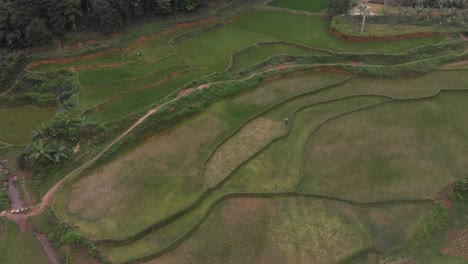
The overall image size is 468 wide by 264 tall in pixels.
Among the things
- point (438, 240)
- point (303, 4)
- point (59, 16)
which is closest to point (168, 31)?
point (59, 16)

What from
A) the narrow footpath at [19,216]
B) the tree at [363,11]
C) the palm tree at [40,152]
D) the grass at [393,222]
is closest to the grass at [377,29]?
Result: the tree at [363,11]

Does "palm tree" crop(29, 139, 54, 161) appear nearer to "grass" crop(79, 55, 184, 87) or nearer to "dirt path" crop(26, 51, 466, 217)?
"dirt path" crop(26, 51, 466, 217)

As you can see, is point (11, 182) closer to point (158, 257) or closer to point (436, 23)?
point (158, 257)

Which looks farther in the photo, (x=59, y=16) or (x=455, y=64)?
(x=59, y=16)

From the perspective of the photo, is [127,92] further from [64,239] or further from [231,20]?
[231,20]

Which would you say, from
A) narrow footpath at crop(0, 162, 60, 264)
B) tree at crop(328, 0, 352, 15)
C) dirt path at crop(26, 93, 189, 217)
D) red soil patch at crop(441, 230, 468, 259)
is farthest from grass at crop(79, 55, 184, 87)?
red soil patch at crop(441, 230, 468, 259)

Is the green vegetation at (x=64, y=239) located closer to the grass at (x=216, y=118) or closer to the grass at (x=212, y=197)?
the grass at (x=216, y=118)
